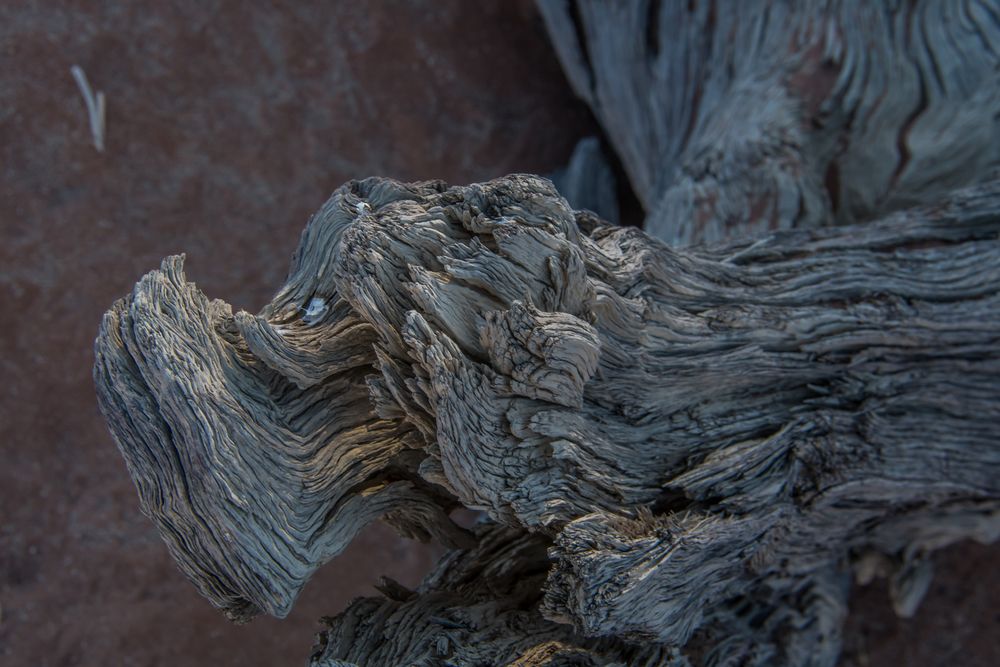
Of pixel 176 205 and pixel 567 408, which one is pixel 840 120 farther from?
pixel 176 205

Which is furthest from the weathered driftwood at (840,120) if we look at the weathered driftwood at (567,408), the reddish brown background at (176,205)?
the reddish brown background at (176,205)

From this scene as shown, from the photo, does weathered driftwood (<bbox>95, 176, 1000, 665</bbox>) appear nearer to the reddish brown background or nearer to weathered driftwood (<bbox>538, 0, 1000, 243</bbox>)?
weathered driftwood (<bbox>538, 0, 1000, 243</bbox>)

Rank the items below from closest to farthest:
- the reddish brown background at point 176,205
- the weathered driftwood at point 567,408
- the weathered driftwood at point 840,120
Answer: the weathered driftwood at point 567,408 < the weathered driftwood at point 840,120 < the reddish brown background at point 176,205

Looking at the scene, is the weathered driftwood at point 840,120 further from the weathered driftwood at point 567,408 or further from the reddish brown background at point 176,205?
the reddish brown background at point 176,205

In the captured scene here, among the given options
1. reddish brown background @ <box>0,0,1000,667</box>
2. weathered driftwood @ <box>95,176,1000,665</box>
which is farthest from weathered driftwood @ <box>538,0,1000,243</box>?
Result: reddish brown background @ <box>0,0,1000,667</box>

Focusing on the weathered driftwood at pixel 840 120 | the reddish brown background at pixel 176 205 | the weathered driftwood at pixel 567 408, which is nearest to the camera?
the weathered driftwood at pixel 567 408

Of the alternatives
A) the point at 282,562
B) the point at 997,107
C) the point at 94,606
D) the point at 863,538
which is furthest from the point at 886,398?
the point at 94,606

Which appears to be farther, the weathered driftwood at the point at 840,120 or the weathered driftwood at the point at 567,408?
the weathered driftwood at the point at 840,120
